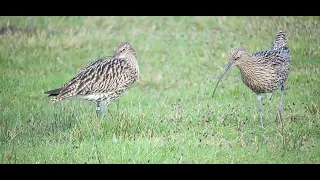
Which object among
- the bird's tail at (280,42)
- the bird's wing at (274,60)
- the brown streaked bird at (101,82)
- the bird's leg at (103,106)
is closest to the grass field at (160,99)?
the bird's leg at (103,106)

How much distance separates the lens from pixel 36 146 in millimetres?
9672

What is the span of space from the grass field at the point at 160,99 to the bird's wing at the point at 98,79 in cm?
44

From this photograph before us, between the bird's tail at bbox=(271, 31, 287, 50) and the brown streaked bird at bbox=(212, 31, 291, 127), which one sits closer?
the brown streaked bird at bbox=(212, 31, 291, 127)

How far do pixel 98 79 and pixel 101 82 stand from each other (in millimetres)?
75

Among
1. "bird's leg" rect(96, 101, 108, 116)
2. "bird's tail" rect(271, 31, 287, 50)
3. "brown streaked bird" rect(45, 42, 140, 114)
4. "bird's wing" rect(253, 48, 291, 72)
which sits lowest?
"bird's leg" rect(96, 101, 108, 116)

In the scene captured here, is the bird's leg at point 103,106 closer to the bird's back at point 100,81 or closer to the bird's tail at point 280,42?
the bird's back at point 100,81

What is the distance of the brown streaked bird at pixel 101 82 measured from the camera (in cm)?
1053

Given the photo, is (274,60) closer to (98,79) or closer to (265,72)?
(265,72)

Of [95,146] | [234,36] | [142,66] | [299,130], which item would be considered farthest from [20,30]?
[299,130]

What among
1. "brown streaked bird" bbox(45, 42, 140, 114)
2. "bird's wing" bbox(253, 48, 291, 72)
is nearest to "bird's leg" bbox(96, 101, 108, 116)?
"brown streaked bird" bbox(45, 42, 140, 114)

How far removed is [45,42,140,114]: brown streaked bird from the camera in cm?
1053

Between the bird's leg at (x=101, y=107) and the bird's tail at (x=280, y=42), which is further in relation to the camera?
the bird's tail at (x=280, y=42)

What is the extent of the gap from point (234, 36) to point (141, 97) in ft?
10.9

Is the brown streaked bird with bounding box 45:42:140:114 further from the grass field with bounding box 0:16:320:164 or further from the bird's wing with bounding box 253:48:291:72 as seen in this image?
the bird's wing with bounding box 253:48:291:72
